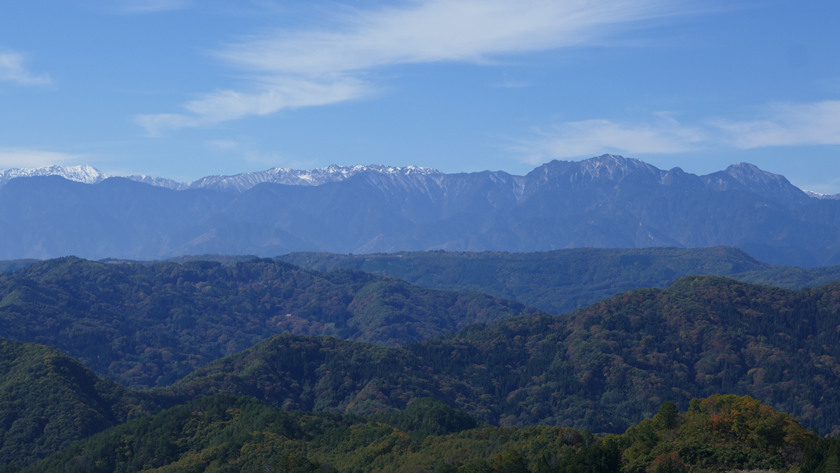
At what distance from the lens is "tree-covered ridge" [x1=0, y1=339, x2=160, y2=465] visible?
163 meters

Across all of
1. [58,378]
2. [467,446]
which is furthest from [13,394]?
[467,446]

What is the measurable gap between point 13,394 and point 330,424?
6620 centimetres

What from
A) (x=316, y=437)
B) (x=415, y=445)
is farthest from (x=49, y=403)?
(x=415, y=445)

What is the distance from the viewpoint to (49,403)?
17075 cm

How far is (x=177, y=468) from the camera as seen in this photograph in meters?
127

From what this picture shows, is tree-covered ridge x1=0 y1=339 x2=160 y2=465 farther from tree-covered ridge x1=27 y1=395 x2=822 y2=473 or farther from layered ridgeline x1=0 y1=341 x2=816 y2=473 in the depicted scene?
tree-covered ridge x1=27 y1=395 x2=822 y2=473

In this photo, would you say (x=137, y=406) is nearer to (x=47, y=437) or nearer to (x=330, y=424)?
(x=47, y=437)

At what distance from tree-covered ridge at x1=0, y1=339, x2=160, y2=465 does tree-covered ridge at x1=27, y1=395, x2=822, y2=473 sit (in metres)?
23.9

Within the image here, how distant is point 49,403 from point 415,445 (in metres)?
79.1

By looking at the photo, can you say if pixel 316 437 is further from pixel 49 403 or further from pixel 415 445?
pixel 49 403

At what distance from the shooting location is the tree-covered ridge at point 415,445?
90.5 metres

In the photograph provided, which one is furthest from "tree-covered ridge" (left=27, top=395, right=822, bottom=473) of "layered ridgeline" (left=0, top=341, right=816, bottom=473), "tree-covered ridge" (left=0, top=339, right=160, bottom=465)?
"tree-covered ridge" (left=0, top=339, right=160, bottom=465)

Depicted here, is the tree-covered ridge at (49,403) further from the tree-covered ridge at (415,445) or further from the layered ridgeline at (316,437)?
the tree-covered ridge at (415,445)

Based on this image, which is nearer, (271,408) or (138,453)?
(138,453)
